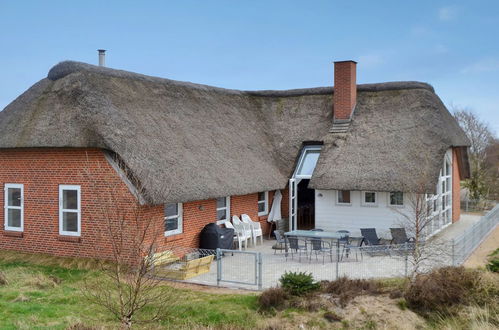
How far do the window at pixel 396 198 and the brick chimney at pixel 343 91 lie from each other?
4.57 metres

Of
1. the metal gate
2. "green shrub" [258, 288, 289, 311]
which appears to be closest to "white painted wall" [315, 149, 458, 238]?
the metal gate

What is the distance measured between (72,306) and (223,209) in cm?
846

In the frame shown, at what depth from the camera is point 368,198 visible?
21.7m

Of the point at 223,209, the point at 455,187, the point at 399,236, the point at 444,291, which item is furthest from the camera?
the point at 455,187

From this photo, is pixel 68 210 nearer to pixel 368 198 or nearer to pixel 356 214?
pixel 356 214

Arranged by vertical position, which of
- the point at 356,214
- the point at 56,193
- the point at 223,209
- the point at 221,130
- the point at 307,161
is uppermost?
the point at 221,130

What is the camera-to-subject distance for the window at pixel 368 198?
21.5 m

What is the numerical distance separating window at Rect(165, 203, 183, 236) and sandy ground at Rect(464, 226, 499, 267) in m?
9.04

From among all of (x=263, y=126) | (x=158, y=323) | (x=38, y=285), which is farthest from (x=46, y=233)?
(x=263, y=126)

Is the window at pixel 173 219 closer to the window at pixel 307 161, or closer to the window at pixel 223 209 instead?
the window at pixel 223 209

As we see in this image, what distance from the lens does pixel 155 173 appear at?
636 inches

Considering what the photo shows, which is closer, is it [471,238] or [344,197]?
[471,238]

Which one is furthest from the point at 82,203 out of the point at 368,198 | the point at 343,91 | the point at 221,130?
the point at 343,91

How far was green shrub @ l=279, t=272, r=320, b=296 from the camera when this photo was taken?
13.1 m
